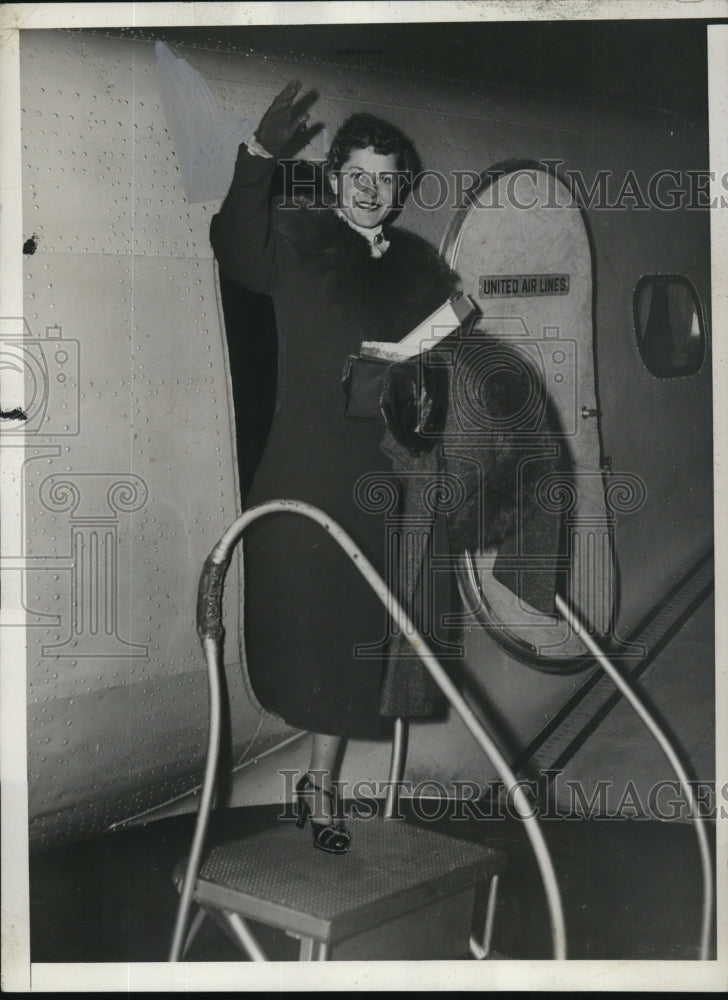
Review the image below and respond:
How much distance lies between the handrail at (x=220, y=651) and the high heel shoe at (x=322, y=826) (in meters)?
0.17

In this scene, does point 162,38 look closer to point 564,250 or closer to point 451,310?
point 451,310

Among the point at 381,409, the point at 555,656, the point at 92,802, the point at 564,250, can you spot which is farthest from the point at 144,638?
the point at 564,250

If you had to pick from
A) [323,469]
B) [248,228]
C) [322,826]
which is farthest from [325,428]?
[322,826]

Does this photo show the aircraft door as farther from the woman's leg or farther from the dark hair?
the woman's leg

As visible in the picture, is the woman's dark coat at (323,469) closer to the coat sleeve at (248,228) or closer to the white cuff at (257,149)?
the coat sleeve at (248,228)

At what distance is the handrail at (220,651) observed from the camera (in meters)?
1.75

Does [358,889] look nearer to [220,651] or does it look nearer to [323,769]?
[323,769]

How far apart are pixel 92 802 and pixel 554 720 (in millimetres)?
869

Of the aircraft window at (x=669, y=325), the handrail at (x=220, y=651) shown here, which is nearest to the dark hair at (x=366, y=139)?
the aircraft window at (x=669, y=325)

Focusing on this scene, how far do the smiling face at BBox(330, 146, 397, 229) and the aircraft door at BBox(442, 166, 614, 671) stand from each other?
132 mm

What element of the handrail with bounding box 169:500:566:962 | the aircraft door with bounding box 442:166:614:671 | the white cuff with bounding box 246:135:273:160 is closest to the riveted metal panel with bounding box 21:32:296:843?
the handrail with bounding box 169:500:566:962

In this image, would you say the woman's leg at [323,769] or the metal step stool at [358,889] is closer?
the metal step stool at [358,889]

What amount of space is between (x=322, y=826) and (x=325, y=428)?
28.9 inches

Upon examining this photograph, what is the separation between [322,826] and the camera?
1759 millimetres
